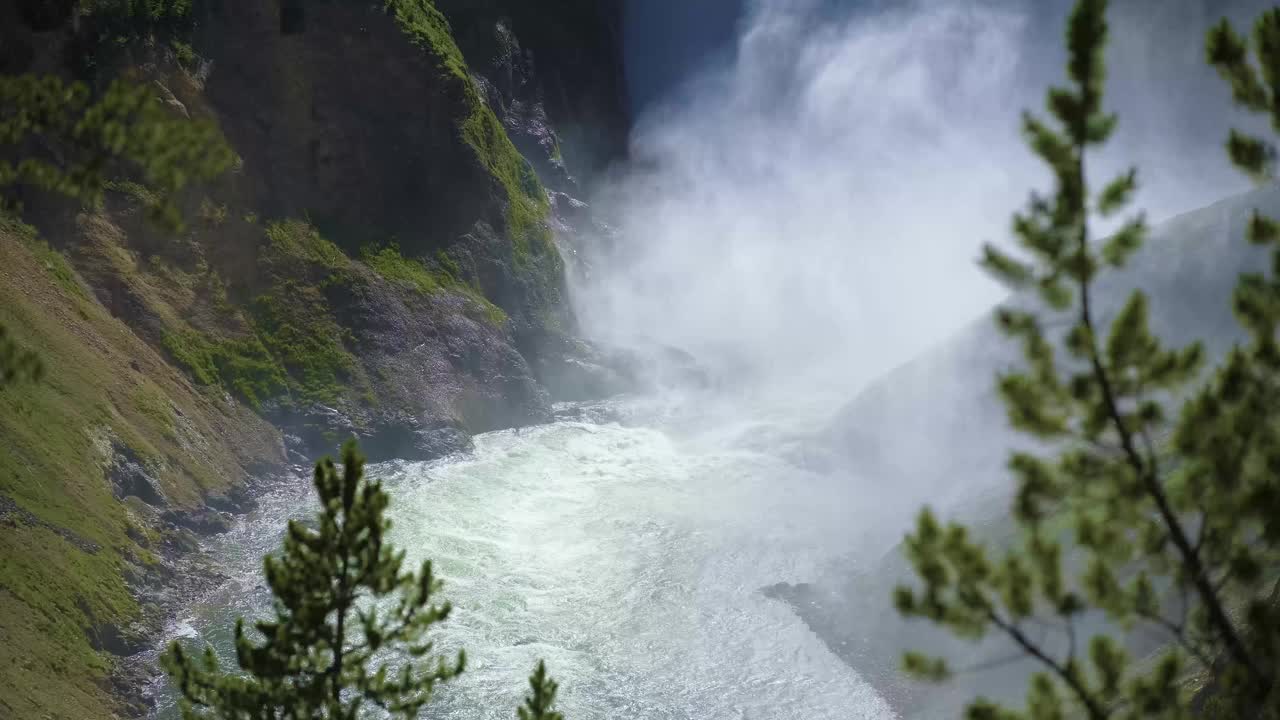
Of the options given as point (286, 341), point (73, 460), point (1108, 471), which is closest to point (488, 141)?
point (286, 341)

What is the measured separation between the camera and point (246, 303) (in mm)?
55281

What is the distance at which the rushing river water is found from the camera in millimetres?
33375

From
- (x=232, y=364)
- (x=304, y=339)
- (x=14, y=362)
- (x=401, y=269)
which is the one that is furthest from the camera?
(x=401, y=269)

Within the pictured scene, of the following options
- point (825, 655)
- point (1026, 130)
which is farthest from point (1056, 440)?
point (825, 655)

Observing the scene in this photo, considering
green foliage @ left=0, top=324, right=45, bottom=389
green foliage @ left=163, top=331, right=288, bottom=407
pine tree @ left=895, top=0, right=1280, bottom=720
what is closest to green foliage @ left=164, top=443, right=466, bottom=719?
green foliage @ left=0, top=324, right=45, bottom=389

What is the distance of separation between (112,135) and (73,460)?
93.8ft

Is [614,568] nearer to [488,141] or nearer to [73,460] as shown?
[73,460]

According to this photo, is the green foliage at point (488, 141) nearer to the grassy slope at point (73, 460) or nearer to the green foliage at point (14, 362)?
the grassy slope at point (73, 460)

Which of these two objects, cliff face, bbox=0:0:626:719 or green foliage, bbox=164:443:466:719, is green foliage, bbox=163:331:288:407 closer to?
cliff face, bbox=0:0:626:719

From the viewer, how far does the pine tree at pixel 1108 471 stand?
23.9 feet

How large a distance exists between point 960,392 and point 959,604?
59.6 m

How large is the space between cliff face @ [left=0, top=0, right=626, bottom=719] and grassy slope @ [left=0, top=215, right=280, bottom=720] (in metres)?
0.12

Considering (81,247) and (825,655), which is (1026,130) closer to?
(825,655)

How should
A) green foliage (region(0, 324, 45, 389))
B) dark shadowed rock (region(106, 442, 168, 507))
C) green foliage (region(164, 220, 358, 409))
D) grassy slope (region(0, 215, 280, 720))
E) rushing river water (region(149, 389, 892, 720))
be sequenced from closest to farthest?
green foliage (region(0, 324, 45, 389))
grassy slope (region(0, 215, 280, 720))
rushing river water (region(149, 389, 892, 720))
dark shadowed rock (region(106, 442, 168, 507))
green foliage (region(164, 220, 358, 409))
